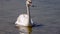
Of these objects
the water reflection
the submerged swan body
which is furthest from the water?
the submerged swan body

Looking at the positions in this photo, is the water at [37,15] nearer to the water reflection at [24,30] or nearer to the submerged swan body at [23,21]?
the water reflection at [24,30]

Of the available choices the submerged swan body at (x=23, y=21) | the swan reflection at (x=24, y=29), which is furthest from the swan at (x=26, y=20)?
the swan reflection at (x=24, y=29)

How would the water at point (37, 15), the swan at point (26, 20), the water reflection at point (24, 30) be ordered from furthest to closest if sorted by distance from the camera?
the swan at point (26, 20) < the water at point (37, 15) < the water reflection at point (24, 30)

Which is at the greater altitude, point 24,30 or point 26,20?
point 26,20

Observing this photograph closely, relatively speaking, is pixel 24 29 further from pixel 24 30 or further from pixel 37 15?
pixel 37 15

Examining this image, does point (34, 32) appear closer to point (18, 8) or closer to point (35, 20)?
point (35, 20)

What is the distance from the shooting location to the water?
33.5ft

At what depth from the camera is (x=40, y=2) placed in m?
Answer: 14.0

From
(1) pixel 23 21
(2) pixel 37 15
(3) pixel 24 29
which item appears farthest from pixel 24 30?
(2) pixel 37 15

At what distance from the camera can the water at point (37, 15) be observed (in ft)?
33.5

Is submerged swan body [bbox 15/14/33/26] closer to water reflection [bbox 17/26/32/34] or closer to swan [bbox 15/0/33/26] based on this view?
swan [bbox 15/0/33/26]

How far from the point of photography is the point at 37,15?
11812 millimetres

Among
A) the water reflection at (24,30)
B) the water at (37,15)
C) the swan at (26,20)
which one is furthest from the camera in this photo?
the swan at (26,20)

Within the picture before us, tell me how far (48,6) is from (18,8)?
137cm
